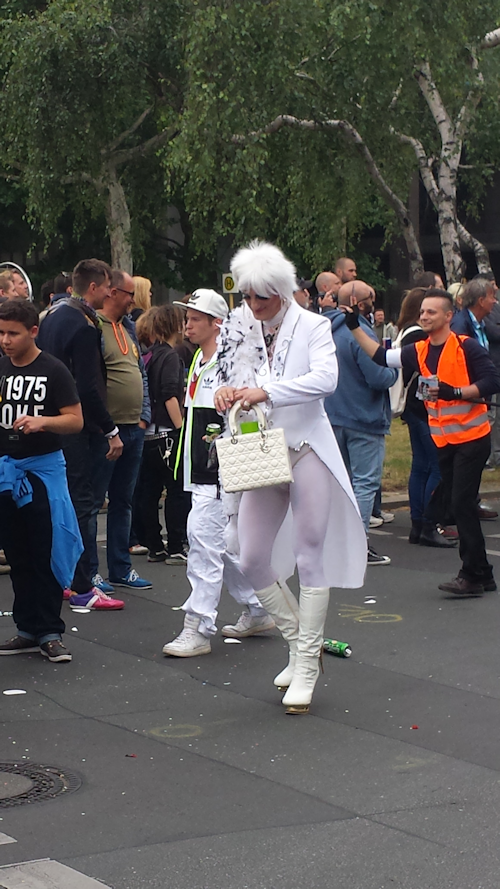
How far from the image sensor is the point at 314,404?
19.3ft

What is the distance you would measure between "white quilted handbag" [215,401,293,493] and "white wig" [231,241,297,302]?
20.9 inches

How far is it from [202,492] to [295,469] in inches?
50.3

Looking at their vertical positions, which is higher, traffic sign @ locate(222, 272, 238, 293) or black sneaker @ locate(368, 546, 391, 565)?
traffic sign @ locate(222, 272, 238, 293)

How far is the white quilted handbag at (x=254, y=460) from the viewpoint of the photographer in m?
5.50

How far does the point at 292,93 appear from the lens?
73.8 ft

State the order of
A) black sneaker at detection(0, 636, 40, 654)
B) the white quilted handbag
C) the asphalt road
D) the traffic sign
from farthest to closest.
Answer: black sneaker at detection(0, 636, 40, 654) < the traffic sign < the white quilted handbag < the asphalt road

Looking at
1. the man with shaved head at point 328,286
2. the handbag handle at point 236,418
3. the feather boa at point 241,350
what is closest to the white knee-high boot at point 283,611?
the handbag handle at point 236,418

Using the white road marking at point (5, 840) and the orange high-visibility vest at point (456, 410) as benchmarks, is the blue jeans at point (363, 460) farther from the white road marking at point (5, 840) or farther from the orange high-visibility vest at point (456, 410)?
the white road marking at point (5, 840)

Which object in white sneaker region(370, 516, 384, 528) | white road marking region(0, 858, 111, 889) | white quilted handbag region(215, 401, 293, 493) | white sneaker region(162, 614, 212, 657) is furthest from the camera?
white sneaker region(370, 516, 384, 528)

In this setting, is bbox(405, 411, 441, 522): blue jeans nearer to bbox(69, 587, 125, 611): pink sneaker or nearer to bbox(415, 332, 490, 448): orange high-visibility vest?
bbox(415, 332, 490, 448): orange high-visibility vest

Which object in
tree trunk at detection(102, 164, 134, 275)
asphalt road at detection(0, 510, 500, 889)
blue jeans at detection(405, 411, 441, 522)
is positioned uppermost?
tree trunk at detection(102, 164, 134, 275)

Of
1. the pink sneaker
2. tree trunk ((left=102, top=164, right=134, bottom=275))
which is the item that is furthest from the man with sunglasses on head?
tree trunk ((left=102, top=164, right=134, bottom=275))

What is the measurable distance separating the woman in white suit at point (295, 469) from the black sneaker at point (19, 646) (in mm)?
1661

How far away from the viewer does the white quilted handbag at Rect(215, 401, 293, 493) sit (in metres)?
5.50
